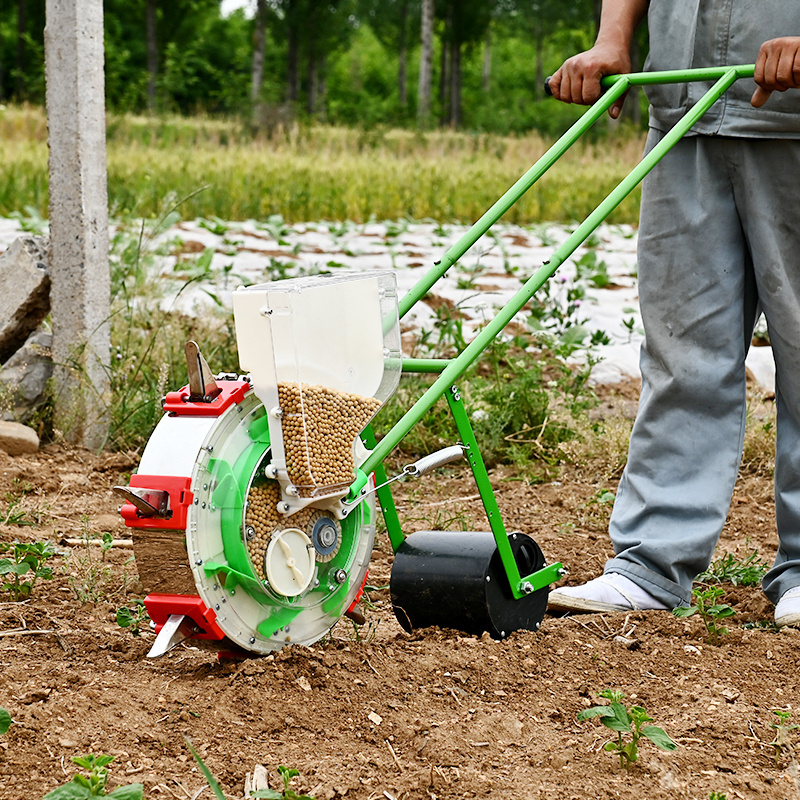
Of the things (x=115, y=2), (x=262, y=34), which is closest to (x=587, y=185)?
(x=262, y=34)

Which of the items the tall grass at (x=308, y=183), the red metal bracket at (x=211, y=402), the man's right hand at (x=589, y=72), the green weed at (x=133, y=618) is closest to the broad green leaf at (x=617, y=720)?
the red metal bracket at (x=211, y=402)

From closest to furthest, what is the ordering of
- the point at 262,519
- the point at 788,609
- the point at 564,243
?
1. the point at 262,519
2. the point at 564,243
3. the point at 788,609

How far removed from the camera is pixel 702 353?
252 cm

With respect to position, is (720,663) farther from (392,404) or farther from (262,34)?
(262,34)

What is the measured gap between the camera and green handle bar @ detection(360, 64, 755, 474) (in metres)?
1.96

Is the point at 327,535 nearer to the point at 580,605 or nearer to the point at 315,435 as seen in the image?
the point at 315,435

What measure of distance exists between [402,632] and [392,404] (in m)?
1.75

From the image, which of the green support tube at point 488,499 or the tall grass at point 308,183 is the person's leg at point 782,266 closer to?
the green support tube at point 488,499

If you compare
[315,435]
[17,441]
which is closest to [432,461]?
[315,435]

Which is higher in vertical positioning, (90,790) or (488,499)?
(488,499)

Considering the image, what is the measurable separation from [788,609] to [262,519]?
4.20ft

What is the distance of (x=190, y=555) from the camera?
1.79 meters

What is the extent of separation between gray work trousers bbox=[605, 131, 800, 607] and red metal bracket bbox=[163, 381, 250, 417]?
1.12 m

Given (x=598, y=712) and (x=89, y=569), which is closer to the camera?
(x=598, y=712)
